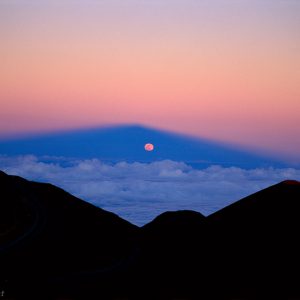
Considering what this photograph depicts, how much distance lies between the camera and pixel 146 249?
155ft

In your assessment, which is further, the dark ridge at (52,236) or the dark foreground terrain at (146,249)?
the dark ridge at (52,236)

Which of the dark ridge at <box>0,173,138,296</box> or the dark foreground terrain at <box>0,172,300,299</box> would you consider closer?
the dark foreground terrain at <box>0,172,300,299</box>

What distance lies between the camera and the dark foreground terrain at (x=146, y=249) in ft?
122

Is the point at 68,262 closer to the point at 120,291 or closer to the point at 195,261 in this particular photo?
the point at 120,291

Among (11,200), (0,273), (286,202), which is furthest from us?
(286,202)

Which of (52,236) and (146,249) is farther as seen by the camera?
(146,249)

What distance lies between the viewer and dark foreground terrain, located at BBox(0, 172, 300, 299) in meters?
37.2

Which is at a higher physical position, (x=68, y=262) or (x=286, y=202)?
(x=286, y=202)

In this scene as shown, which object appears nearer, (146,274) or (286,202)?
(146,274)

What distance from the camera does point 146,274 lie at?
41312mm

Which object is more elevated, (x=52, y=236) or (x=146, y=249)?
(x=52, y=236)

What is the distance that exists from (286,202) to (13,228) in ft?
72.3

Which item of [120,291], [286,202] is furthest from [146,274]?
[286,202]

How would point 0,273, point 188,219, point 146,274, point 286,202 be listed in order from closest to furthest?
point 0,273 → point 146,274 → point 286,202 → point 188,219
